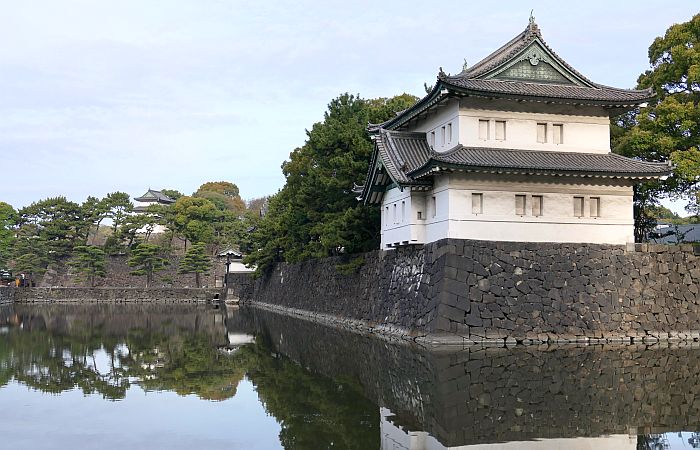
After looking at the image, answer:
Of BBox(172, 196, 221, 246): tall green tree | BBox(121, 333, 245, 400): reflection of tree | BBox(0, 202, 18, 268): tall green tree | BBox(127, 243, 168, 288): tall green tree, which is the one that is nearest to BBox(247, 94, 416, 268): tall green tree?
BBox(121, 333, 245, 400): reflection of tree

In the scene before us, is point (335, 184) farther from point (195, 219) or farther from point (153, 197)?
point (153, 197)

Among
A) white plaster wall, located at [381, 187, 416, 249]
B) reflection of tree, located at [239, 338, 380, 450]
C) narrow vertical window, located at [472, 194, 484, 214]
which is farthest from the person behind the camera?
white plaster wall, located at [381, 187, 416, 249]

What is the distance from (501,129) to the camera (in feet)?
79.0

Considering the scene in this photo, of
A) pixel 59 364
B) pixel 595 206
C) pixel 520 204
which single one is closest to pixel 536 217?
pixel 520 204

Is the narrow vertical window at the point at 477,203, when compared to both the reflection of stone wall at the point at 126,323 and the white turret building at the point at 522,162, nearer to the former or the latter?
the white turret building at the point at 522,162

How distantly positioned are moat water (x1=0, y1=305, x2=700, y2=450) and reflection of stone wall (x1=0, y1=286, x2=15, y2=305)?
1579 inches

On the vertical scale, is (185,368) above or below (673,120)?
below

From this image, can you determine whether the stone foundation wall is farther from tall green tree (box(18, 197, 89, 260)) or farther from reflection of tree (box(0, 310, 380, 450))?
reflection of tree (box(0, 310, 380, 450))

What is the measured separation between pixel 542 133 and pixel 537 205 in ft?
8.93

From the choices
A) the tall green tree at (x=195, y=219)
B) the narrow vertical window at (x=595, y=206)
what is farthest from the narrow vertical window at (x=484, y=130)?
the tall green tree at (x=195, y=219)

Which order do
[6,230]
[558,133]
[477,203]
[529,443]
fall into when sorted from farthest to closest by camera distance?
[6,230], [558,133], [477,203], [529,443]

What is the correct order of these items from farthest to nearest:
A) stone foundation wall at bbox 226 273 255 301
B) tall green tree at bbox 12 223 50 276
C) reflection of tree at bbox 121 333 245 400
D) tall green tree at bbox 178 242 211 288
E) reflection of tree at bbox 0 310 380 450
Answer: tall green tree at bbox 12 223 50 276 → tall green tree at bbox 178 242 211 288 → stone foundation wall at bbox 226 273 255 301 → reflection of tree at bbox 121 333 245 400 → reflection of tree at bbox 0 310 380 450

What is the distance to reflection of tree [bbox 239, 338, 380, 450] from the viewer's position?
34.2 feet

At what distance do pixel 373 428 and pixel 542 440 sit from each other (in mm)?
2615
